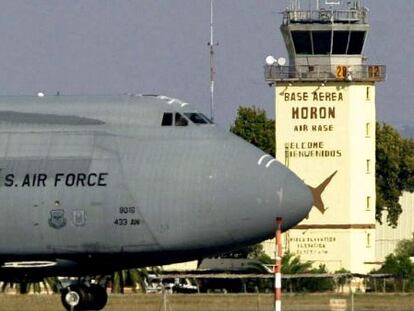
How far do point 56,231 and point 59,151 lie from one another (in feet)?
6.37

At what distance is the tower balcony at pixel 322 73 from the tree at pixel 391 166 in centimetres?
2437

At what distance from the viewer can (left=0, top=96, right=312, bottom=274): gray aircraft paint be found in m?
45.5

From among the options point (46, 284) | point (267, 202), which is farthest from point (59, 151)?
point (46, 284)

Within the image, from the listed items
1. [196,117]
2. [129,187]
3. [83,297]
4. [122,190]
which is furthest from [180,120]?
[83,297]

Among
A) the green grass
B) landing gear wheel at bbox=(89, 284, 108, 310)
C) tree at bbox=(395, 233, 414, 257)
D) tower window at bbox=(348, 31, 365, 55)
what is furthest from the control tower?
landing gear wheel at bbox=(89, 284, 108, 310)

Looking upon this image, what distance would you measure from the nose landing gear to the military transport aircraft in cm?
2

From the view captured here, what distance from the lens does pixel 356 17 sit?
96250 millimetres

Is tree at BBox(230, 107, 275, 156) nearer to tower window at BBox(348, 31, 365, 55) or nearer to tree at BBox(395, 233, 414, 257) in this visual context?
tree at BBox(395, 233, 414, 257)

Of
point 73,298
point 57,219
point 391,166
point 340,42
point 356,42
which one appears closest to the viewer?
point 57,219

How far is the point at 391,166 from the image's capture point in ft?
401

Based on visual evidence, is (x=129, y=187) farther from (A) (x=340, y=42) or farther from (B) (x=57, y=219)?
(A) (x=340, y=42)

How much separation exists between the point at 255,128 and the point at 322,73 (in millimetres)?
26164

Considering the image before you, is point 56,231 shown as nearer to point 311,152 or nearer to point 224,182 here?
point 224,182

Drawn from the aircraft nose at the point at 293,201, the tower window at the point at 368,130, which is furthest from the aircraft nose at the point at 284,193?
the tower window at the point at 368,130
